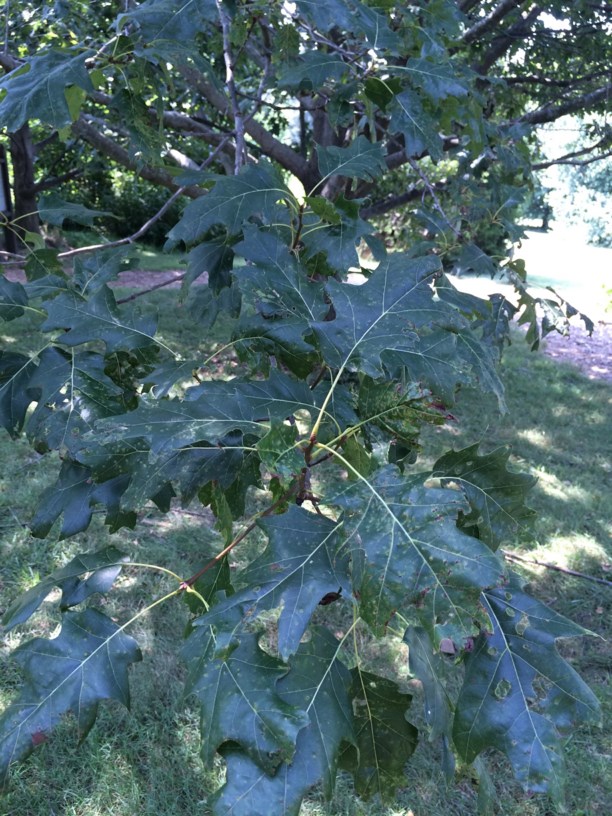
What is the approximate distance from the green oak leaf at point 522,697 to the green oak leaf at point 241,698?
28cm

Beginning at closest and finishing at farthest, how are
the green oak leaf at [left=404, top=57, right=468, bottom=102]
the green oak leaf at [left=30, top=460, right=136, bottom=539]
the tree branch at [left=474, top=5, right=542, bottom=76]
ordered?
the green oak leaf at [left=30, top=460, right=136, bottom=539]
the green oak leaf at [left=404, top=57, right=468, bottom=102]
the tree branch at [left=474, top=5, right=542, bottom=76]

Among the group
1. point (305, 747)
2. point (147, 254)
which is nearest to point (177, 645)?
point (305, 747)

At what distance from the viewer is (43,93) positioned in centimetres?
139

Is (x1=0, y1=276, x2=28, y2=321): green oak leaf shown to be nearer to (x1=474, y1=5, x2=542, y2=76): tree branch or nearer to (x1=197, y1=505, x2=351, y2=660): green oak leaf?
(x1=197, y1=505, x2=351, y2=660): green oak leaf

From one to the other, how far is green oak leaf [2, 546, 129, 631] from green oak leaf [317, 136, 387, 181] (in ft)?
3.13

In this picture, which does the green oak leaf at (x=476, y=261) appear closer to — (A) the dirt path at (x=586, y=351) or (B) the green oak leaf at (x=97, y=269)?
(B) the green oak leaf at (x=97, y=269)

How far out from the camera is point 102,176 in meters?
14.2

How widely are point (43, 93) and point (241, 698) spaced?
119 centimetres

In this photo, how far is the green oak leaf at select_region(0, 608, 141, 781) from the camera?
948mm

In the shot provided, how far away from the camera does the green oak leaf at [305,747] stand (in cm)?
88

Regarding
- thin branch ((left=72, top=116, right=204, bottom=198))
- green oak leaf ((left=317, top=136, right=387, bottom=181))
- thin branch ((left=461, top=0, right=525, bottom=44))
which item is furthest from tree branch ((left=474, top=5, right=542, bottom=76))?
green oak leaf ((left=317, top=136, right=387, bottom=181))

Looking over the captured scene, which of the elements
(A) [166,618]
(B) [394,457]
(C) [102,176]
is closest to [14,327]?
(A) [166,618]

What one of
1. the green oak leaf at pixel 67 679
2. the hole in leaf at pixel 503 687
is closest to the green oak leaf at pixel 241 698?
the green oak leaf at pixel 67 679

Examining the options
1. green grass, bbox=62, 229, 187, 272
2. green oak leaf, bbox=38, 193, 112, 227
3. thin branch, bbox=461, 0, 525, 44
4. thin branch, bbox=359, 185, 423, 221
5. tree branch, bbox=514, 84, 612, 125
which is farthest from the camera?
green grass, bbox=62, 229, 187, 272
